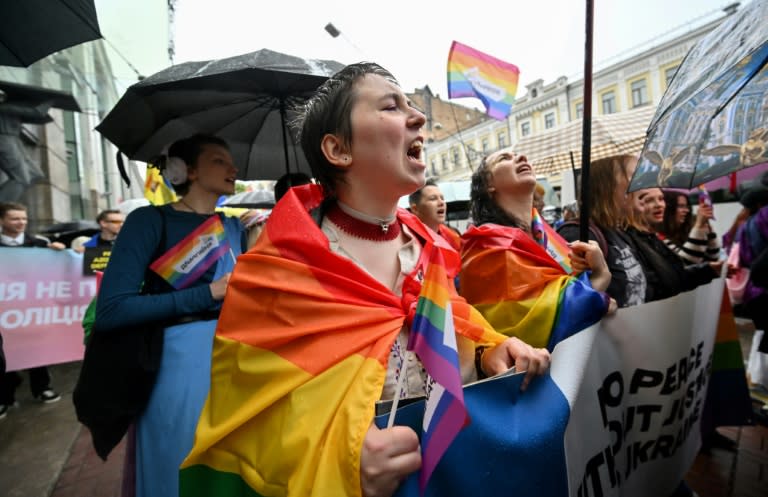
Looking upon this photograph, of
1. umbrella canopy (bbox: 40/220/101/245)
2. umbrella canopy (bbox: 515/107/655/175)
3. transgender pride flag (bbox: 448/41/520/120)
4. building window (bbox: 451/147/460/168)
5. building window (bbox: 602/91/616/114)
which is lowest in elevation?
umbrella canopy (bbox: 40/220/101/245)

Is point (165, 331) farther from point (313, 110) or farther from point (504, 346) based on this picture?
point (504, 346)

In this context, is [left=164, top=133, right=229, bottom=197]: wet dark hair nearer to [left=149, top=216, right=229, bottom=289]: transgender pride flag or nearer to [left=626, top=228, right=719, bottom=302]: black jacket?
[left=149, top=216, right=229, bottom=289]: transgender pride flag

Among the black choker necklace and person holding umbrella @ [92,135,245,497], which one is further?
person holding umbrella @ [92,135,245,497]

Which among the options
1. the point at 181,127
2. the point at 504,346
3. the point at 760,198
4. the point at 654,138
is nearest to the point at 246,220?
the point at 181,127

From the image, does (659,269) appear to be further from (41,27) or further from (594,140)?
(41,27)

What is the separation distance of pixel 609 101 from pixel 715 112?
1517 inches

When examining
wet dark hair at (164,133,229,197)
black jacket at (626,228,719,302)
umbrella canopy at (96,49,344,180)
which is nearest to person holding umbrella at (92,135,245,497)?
wet dark hair at (164,133,229,197)

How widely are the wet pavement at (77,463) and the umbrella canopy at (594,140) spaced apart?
8.65 ft

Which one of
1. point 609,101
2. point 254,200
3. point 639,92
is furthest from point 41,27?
point 609,101

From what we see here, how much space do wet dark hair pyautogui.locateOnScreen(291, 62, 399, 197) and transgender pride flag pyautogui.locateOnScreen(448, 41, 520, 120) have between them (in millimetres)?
5510

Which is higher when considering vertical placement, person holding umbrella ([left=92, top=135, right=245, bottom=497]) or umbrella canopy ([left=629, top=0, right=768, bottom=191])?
umbrella canopy ([left=629, top=0, right=768, bottom=191])

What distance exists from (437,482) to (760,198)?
4498 millimetres

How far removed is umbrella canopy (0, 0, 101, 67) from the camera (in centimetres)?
172

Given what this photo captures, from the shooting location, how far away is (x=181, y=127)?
2.40 m
